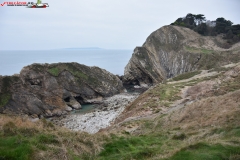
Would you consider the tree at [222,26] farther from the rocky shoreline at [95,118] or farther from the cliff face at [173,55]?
the rocky shoreline at [95,118]

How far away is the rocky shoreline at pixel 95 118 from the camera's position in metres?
35.9

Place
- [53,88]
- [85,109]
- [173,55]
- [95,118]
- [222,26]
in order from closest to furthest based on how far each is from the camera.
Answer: [95,118] < [85,109] < [53,88] < [173,55] < [222,26]

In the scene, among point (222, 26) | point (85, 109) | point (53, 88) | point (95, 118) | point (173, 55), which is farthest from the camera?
point (222, 26)

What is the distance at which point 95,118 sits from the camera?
133 ft

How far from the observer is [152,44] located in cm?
8994

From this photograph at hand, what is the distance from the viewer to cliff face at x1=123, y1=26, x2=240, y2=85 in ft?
240

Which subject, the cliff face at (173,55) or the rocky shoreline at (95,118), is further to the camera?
the cliff face at (173,55)

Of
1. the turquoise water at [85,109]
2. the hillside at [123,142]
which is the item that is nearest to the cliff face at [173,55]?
the turquoise water at [85,109]

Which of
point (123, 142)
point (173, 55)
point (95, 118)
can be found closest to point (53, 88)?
point (95, 118)

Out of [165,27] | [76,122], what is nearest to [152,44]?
[165,27]

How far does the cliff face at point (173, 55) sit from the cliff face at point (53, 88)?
16415 mm

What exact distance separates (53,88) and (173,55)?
52.8 meters

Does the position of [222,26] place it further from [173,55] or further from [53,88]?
[53,88]

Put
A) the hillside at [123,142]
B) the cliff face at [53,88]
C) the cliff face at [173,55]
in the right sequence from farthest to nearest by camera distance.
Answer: the cliff face at [173,55] → the cliff face at [53,88] → the hillside at [123,142]
